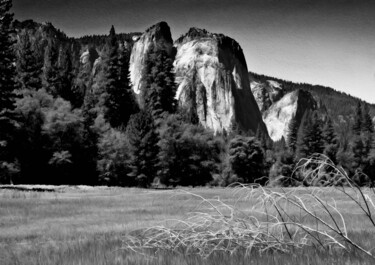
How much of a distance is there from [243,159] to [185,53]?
10878 cm

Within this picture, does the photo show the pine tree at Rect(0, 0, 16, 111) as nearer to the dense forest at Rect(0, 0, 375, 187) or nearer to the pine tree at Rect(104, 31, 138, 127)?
the dense forest at Rect(0, 0, 375, 187)

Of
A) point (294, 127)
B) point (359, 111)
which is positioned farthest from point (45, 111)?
point (359, 111)

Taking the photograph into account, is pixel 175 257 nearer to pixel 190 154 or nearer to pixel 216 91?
pixel 190 154

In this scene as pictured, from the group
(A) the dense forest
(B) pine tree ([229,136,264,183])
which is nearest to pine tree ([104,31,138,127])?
(A) the dense forest

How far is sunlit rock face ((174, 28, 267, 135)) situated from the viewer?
6314 inches

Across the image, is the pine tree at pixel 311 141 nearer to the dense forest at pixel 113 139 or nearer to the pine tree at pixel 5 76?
the dense forest at pixel 113 139

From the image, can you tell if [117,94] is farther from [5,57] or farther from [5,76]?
[5,57]

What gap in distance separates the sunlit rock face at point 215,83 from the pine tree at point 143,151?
280ft

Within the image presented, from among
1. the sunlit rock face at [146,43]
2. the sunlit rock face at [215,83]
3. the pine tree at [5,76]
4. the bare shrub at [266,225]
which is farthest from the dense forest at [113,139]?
the sunlit rock face at [146,43]

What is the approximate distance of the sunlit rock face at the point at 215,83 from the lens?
526 feet

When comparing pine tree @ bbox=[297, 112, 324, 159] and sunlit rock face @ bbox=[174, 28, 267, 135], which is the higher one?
sunlit rock face @ bbox=[174, 28, 267, 135]

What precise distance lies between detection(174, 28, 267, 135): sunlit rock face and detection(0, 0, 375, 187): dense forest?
5869 centimetres

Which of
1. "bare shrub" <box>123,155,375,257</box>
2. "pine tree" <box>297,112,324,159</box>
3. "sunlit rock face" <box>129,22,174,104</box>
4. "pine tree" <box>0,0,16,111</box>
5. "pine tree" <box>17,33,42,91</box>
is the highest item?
"sunlit rock face" <box>129,22,174,104</box>

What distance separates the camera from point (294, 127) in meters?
142
